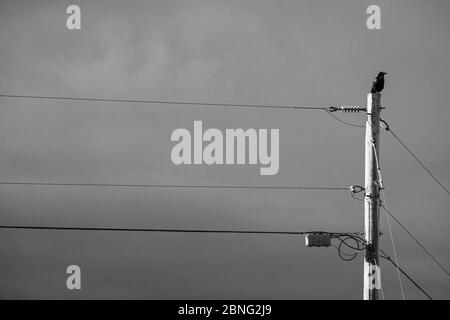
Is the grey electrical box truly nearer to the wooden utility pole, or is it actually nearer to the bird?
the wooden utility pole

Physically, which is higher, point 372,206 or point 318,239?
point 372,206

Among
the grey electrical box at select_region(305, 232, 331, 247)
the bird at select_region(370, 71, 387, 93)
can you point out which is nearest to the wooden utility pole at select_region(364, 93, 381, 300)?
the bird at select_region(370, 71, 387, 93)

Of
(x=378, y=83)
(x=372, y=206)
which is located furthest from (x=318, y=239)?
(x=378, y=83)

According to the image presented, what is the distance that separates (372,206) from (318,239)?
1.87 metres

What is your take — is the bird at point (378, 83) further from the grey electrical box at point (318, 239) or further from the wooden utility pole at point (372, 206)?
the grey electrical box at point (318, 239)

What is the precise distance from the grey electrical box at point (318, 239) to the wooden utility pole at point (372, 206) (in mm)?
1194

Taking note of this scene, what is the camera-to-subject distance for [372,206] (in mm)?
30000

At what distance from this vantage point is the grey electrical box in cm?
3070

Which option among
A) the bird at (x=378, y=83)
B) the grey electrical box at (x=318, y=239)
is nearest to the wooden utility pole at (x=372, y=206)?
the bird at (x=378, y=83)

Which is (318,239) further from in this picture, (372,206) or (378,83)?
(378,83)

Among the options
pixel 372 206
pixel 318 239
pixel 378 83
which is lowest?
pixel 318 239

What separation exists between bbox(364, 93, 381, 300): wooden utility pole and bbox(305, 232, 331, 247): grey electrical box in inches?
47.0
